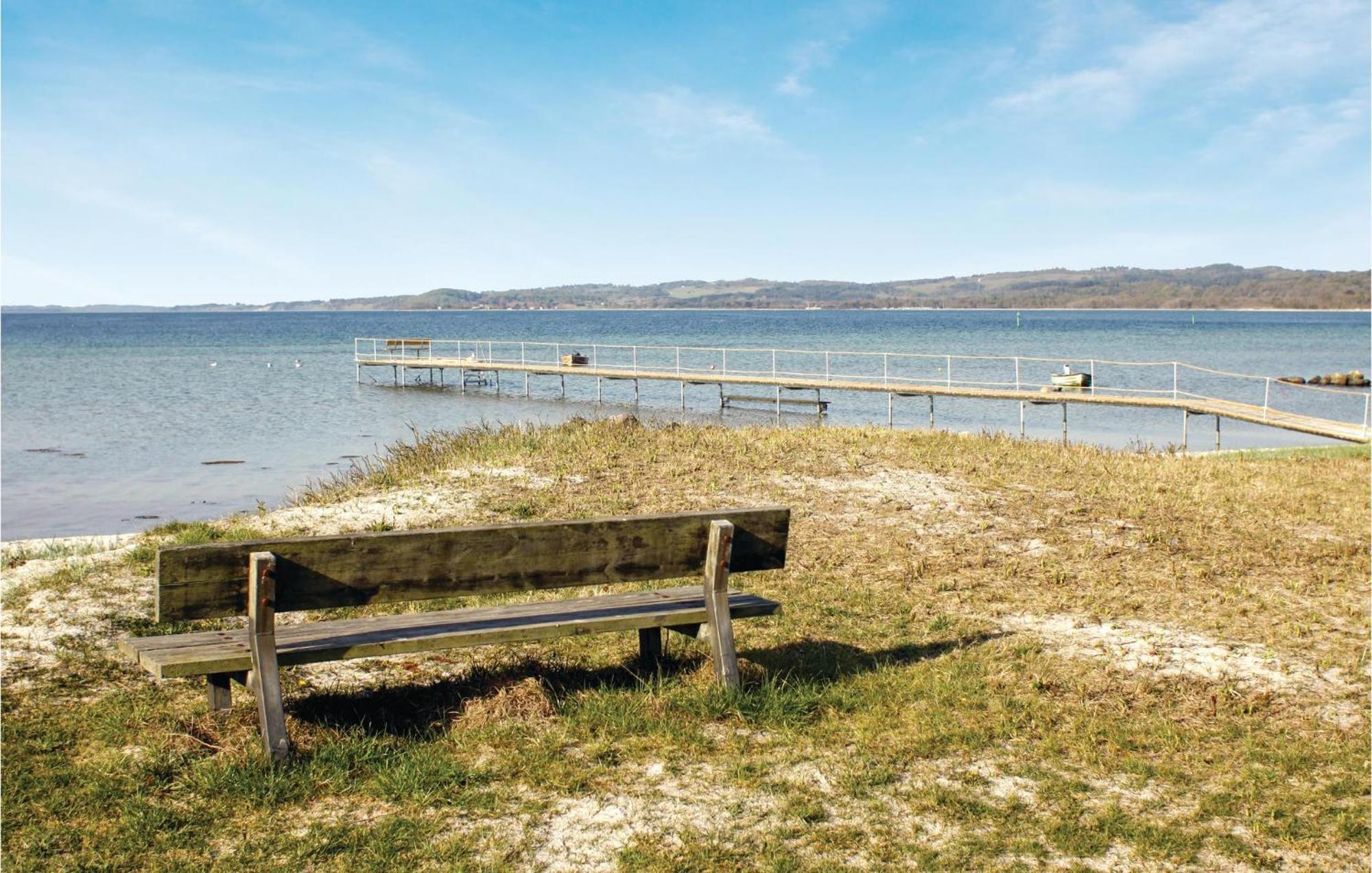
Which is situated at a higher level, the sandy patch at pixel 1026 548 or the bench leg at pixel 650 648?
the bench leg at pixel 650 648

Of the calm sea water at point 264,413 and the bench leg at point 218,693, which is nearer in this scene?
the bench leg at point 218,693

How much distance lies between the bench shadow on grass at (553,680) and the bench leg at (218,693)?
0.28m

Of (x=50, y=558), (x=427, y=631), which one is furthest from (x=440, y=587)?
(x=50, y=558)

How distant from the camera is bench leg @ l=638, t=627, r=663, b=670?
5422mm

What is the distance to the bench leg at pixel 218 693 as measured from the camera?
15.1 ft

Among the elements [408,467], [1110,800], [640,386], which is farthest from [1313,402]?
[1110,800]

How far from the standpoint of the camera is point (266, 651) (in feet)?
13.6

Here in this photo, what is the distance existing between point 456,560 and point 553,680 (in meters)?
1.08

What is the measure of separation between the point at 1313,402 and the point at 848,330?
90.4m

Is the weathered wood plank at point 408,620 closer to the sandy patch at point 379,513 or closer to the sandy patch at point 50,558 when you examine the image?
the sandy patch at point 50,558

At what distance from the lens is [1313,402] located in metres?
40.3

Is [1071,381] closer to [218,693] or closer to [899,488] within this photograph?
[899,488]

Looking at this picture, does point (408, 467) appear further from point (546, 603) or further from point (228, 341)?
point (228, 341)

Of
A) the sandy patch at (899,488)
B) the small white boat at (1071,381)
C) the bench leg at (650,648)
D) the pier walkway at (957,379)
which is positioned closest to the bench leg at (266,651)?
the bench leg at (650,648)
